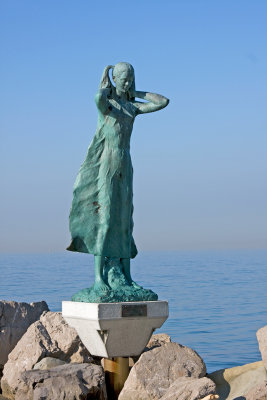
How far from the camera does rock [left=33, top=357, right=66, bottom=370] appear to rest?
8805 mm

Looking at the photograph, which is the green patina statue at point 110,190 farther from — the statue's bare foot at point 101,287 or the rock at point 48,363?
the rock at point 48,363

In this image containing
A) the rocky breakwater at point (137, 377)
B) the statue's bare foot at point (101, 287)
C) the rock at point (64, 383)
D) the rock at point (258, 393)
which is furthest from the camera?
the statue's bare foot at point (101, 287)

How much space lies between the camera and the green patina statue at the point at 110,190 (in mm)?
8711

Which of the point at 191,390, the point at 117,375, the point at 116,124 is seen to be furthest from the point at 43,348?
the point at 116,124

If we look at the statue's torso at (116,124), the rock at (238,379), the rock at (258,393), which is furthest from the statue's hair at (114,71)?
the rock at (258,393)

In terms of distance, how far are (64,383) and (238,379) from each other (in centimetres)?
184

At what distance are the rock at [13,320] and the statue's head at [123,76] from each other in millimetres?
→ 3105

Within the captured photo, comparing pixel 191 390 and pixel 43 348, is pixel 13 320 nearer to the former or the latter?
pixel 43 348

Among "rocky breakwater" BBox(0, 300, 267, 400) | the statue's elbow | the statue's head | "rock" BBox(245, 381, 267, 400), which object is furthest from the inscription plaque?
the statue's head

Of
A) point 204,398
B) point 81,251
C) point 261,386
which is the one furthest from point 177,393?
point 81,251

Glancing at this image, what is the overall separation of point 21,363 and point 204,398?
2.55m

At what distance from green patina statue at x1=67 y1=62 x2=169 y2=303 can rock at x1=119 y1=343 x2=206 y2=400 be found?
633 mm

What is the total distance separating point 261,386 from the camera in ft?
24.6

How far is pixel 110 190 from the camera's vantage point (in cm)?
872
